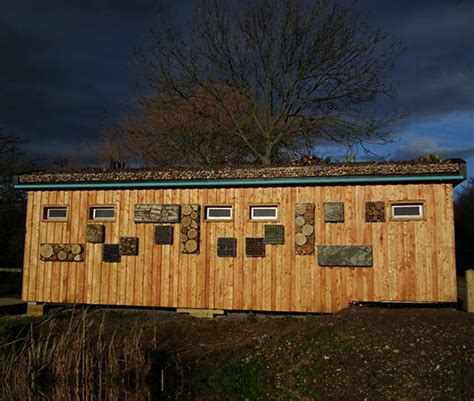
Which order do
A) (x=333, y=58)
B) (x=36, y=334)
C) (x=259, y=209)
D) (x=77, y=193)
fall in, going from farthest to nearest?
1. (x=333, y=58)
2. (x=77, y=193)
3. (x=259, y=209)
4. (x=36, y=334)

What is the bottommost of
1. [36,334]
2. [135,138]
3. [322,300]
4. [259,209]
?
[36,334]

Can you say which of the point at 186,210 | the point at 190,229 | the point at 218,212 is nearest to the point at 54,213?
the point at 186,210

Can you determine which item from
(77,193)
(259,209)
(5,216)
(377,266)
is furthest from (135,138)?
(377,266)

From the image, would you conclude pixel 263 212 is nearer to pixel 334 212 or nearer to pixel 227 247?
pixel 227 247

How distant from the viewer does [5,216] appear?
60.4 feet

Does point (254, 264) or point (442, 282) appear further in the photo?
point (254, 264)

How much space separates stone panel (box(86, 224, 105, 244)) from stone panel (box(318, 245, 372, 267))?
4864 millimetres

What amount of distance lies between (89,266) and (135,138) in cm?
1512

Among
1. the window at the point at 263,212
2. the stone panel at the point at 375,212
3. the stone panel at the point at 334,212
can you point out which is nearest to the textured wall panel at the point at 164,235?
the window at the point at 263,212

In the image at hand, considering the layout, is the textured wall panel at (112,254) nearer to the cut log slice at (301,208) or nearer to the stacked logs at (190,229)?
the stacked logs at (190,229)

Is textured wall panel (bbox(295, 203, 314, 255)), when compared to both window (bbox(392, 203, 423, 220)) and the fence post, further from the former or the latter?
the fence post

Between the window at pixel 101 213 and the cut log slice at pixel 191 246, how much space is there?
197 centimetres

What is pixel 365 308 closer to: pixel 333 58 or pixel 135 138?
pixel 333 58

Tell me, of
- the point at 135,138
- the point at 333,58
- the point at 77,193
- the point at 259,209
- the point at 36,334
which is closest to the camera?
the point at 36,334
